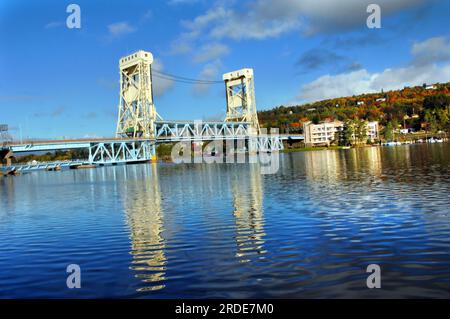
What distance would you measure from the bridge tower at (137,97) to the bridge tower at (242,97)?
35096mm

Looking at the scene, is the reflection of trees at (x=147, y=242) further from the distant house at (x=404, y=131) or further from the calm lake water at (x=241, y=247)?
the distant house at (x=404, y=131)

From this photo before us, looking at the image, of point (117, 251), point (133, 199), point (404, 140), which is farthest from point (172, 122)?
point (404, 140)

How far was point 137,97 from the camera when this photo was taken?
97188 mm

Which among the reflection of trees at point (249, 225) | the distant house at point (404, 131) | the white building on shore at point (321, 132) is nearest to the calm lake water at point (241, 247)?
the reflection of trees at point (249, 225)

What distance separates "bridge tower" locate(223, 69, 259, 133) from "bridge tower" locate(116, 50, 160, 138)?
3510 centimetres

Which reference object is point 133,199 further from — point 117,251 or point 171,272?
point 171,272

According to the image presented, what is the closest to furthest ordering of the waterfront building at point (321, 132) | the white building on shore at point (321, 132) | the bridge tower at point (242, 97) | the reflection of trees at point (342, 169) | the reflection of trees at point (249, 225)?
the reflection of trees at point (249, 225)
the reflection of trees at point (342, 169)
the bridge tower at point (242, 97)
the white building on shore at point (321, 132)
the waterfront building at point (321, 132)

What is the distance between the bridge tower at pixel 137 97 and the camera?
314 ft

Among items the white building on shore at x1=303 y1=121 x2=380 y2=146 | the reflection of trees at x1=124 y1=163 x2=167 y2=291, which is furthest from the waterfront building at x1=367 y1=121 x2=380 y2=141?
the reflection of trees at x1=124 y1=163 x2=167 y2=291
